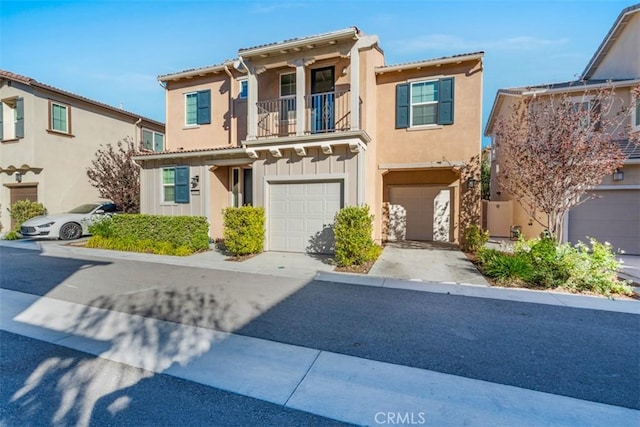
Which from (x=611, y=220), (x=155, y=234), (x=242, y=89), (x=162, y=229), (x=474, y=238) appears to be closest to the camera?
(x=474, y=238)

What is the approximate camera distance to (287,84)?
11.2 meters

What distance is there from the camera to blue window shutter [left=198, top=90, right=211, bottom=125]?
1248 centimetres

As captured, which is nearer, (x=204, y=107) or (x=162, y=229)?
(x=162, y=229)

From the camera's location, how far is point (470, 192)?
10289 millimetres

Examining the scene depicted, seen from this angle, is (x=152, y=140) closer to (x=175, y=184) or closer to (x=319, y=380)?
(x=175, y=184)

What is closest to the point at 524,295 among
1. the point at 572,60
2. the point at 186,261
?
the point at 186,261

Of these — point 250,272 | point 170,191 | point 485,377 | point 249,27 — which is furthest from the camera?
point 170,191

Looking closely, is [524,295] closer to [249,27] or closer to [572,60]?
[249,27]

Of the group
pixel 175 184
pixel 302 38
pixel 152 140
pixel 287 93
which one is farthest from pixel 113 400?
pixel 152 140

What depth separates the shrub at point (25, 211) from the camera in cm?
1366

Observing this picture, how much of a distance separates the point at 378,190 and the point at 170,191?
8430mm

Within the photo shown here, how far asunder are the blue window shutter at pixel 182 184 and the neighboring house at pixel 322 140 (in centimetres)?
4

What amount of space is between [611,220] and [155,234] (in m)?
16.0

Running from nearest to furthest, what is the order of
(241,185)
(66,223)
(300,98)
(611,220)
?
1. (300,98)
2. (611,220)
3. (241,185)
4. (66,223)
